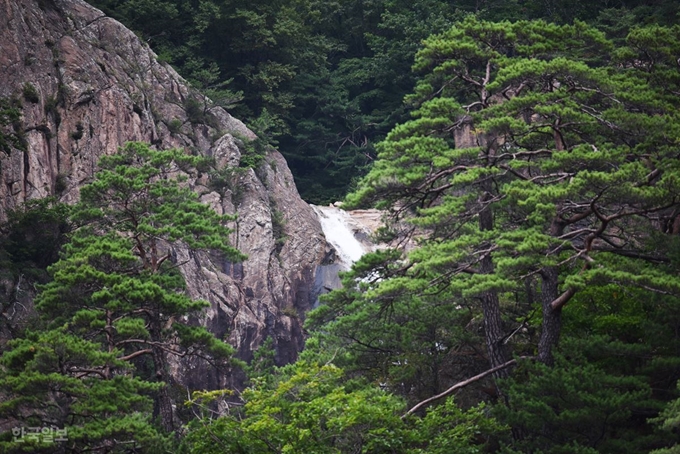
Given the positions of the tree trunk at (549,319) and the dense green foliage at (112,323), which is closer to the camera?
the dense green foliage at (112,323)

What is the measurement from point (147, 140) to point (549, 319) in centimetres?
1540

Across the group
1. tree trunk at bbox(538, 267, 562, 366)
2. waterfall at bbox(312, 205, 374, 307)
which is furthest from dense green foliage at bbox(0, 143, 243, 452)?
waterfall at bbox(312, 205, 374, 307)

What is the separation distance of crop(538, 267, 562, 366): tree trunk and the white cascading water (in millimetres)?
15810

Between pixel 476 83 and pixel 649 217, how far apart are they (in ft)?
14.8

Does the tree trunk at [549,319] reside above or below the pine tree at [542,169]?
below

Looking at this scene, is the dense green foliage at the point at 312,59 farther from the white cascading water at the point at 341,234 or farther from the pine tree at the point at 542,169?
the pine tree at the point at 542,169

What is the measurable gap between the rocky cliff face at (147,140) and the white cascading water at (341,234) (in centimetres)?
116

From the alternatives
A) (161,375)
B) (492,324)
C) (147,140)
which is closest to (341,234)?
(147,140)

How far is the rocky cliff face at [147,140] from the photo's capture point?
24469 millimetres

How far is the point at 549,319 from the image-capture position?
1694 cm

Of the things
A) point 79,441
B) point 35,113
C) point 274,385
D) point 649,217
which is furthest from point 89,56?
point 649,217

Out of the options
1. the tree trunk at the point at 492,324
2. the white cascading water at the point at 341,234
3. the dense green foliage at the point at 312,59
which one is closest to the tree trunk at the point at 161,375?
the tree trunk at the point at 492,324

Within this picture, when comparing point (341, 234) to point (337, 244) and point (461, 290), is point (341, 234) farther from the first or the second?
point (461, 290)

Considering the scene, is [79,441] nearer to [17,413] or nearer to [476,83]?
[17,413]
